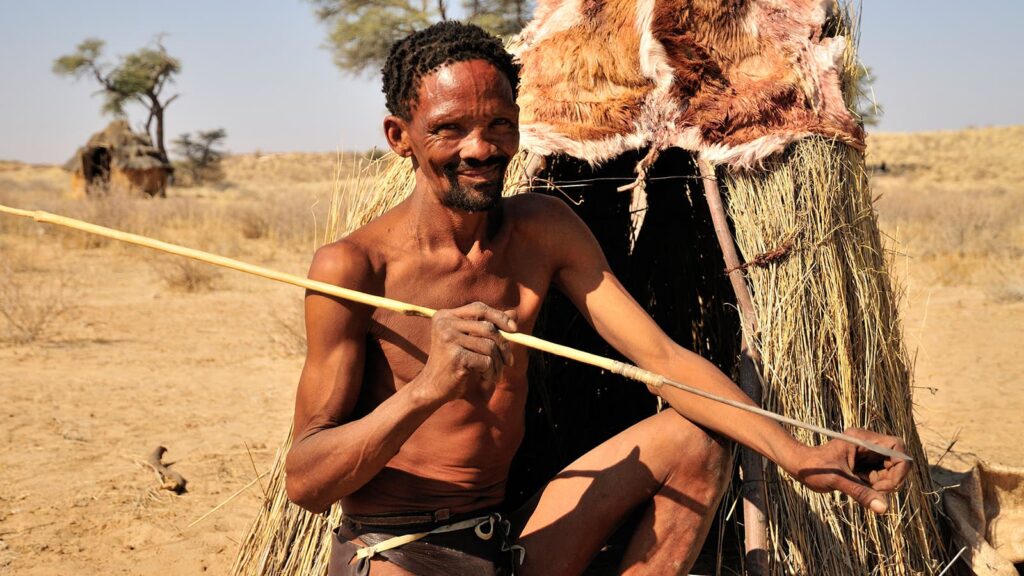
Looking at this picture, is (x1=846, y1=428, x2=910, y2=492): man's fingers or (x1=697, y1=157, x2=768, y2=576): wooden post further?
(x1=697, y1=157, x2=768, y2=576): wooden post

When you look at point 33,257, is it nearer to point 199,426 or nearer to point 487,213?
point 199,426

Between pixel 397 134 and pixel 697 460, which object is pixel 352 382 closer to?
pixel 397 134

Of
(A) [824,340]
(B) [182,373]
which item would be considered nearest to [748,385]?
(A) [824,340]

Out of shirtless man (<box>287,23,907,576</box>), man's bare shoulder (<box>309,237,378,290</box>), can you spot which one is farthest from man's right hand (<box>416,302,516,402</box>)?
man's bare shoulder (<box>309,237,378,290</box>)

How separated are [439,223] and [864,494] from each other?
1146 millimetres

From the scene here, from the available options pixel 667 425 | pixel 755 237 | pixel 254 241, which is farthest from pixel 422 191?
pixel 254 241

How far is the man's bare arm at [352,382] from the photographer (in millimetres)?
1821

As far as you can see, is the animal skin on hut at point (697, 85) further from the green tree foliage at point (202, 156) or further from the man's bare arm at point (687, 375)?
the green tree foliage at point (202, 156)

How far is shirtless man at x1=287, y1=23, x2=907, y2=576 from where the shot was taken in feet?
6.82

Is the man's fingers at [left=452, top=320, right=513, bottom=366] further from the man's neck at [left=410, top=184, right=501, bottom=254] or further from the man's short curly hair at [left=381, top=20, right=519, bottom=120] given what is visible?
the man's short curly hair at [left=381, top=20, right=519, bottom=120]

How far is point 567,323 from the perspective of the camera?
155 inches

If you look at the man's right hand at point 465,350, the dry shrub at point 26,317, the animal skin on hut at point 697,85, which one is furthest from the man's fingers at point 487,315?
the dry shrub at point 26,317

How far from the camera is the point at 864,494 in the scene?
2043 mm

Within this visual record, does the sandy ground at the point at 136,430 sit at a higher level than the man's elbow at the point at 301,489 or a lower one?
lower
